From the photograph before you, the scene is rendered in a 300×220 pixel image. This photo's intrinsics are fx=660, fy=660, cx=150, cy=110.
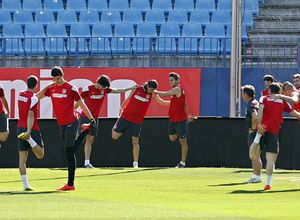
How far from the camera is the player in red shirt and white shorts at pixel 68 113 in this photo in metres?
9.88

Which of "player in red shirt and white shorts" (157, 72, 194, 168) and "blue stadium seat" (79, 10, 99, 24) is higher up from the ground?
"blue stadium seat" (79, 10, 99, 24)

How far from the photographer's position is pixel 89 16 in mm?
23188

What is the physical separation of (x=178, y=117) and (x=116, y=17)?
904 centimetres

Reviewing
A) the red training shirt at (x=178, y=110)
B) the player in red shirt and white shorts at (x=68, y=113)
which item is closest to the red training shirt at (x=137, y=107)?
the red training shirt at (x=178, y=110)

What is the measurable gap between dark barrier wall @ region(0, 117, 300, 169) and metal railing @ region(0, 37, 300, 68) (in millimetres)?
3554

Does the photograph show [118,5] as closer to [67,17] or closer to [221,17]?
[67,17]

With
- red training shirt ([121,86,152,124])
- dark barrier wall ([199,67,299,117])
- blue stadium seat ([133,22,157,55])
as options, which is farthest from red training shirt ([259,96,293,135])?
blue stadium seat ([133,22,157,55])

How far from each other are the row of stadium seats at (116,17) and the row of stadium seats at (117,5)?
15.7 inches

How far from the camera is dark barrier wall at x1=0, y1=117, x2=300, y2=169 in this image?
15.1m

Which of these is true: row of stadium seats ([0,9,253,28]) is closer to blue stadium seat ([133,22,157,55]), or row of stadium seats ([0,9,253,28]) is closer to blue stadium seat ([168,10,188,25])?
blue stadium seat ([168,10,188,25])

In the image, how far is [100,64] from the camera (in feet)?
63.0

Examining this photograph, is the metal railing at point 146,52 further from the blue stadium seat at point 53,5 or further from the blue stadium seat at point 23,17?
the blue stadium seat at point 53,5

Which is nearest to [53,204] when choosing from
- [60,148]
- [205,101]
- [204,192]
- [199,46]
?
[204,192]

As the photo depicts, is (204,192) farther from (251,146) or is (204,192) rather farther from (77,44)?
(77,44)
